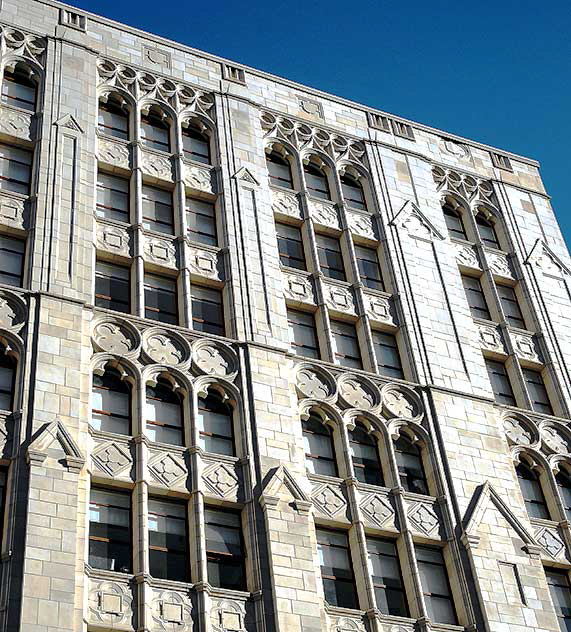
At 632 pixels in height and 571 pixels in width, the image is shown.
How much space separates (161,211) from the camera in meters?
31.9

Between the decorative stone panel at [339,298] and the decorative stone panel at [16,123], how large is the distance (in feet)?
31.1

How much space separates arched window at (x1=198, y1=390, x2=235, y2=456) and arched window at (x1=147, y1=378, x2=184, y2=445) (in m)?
0.52

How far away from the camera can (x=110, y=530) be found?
23562mm

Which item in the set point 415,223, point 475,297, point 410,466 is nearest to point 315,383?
point 410,466

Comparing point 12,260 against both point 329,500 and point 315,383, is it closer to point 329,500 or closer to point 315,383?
point 315,383

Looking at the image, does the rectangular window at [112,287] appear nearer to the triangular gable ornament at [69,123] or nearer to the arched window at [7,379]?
the arched window at [7,379]

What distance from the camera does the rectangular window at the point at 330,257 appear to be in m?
32.9

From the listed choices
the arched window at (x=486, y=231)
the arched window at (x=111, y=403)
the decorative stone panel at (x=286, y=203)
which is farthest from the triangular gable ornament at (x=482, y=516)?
the arched window at (x=486, y=231)

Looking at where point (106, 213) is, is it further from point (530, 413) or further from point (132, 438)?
point (530, 413)

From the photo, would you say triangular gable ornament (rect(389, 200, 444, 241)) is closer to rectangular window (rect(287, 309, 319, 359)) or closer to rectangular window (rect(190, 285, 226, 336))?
rectangular window (rect(287, 309, 319, 359))

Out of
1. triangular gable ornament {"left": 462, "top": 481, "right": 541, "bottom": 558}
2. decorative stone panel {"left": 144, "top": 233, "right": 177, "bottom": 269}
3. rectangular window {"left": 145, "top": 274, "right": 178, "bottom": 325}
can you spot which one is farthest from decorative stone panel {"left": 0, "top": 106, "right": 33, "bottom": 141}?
triangular gable ornament {"left": 462, "top": 481, "right": 541, "bottom": 558}

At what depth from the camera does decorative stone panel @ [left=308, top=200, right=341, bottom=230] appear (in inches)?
1346

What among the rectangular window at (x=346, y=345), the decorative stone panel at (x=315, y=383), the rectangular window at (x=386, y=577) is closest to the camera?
the rectangular window at (x=386, y=577)

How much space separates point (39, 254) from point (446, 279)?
12689 millimetres
